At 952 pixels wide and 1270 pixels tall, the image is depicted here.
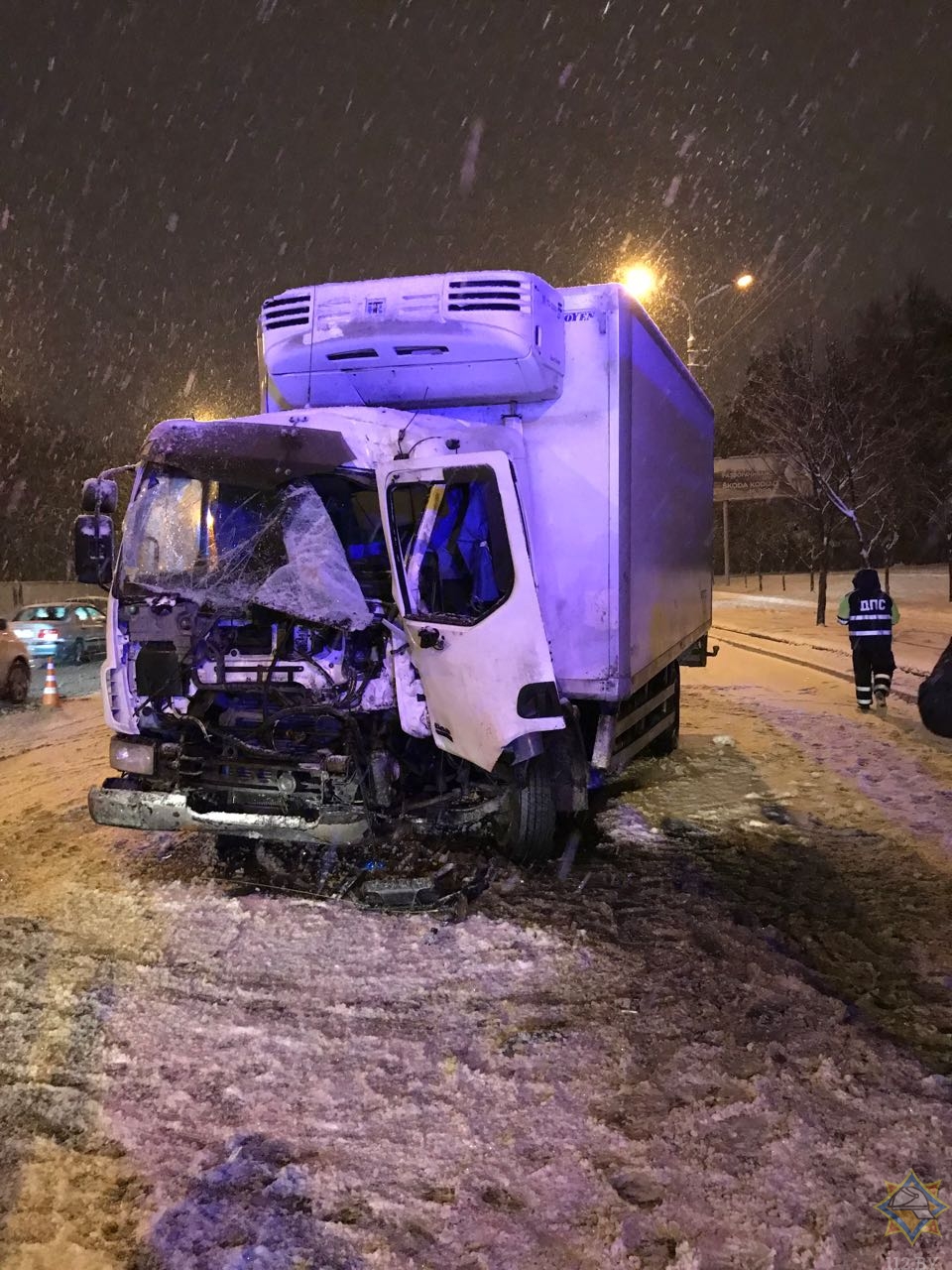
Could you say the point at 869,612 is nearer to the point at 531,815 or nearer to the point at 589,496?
the point at 589,496

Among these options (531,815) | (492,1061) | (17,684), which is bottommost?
(492,1061)

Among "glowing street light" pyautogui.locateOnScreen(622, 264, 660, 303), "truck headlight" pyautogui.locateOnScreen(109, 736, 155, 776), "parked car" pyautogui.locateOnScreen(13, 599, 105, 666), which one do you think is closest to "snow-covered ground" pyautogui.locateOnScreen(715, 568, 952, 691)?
"glowing street light" pyautogui.locateOnScreen(622, 264, 660, 303)

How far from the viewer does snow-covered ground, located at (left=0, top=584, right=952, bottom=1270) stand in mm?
2553

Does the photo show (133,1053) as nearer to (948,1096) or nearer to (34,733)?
(948,1096)

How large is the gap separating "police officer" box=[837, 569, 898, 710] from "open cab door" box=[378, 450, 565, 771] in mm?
6629

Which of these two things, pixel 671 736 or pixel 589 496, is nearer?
pixel 589 496

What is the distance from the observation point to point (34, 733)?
35.4ft

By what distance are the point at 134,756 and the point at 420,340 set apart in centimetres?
303

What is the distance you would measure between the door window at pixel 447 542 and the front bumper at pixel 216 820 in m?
1.21

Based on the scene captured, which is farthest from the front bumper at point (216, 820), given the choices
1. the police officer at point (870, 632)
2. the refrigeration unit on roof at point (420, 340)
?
the police officer at point (870, 632)

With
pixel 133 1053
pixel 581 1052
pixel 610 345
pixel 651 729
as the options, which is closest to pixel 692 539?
pixel 651 729

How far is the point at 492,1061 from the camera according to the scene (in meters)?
3.41

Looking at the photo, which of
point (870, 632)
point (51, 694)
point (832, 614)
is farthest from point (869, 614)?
point (832, 614)
